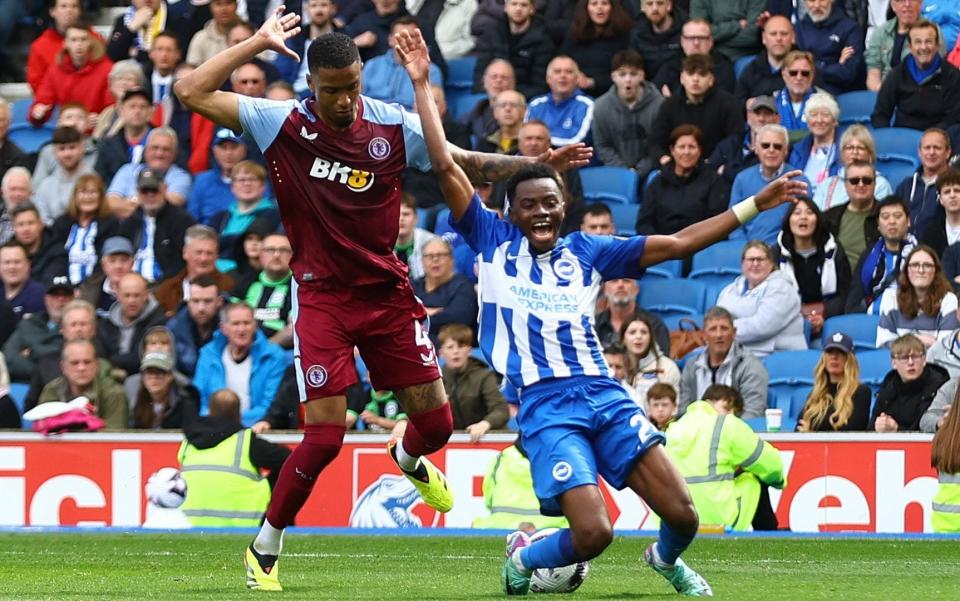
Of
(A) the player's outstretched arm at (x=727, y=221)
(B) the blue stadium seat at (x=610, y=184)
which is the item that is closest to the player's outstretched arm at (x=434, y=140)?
(A) the player's outstretched arm at (x=727, y=221)

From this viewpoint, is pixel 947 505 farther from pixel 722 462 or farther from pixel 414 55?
pixel 414 55

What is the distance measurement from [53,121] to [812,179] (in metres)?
8.84

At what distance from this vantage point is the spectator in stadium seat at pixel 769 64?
57.1ft

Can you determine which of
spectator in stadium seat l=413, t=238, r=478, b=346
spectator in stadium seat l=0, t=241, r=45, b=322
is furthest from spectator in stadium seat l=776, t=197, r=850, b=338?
spectator in stadium seat l=0, t=241, r=45, b=322

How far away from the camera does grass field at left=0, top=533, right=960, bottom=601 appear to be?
902 centimetres

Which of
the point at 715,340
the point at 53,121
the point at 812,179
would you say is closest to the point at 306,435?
the point at 715,340

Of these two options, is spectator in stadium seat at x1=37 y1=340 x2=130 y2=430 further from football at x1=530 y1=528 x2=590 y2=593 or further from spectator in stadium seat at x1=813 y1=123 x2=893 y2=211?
football at x1=530 y1=528 x2=590 y2=593

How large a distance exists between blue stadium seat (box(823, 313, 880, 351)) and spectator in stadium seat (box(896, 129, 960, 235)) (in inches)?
34.7

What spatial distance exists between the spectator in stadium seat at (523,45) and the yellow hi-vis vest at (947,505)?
7.04 metres

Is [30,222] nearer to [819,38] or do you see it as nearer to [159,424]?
[159,424]

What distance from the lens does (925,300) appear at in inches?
578

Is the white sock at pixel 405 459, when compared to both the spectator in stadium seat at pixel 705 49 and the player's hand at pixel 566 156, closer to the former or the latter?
the player's hand at pixel 566 156

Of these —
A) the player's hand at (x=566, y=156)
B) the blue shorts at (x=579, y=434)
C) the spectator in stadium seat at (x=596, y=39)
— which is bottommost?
the blue shorts at (x=579, y=434)

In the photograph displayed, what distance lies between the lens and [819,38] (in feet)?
58.9
